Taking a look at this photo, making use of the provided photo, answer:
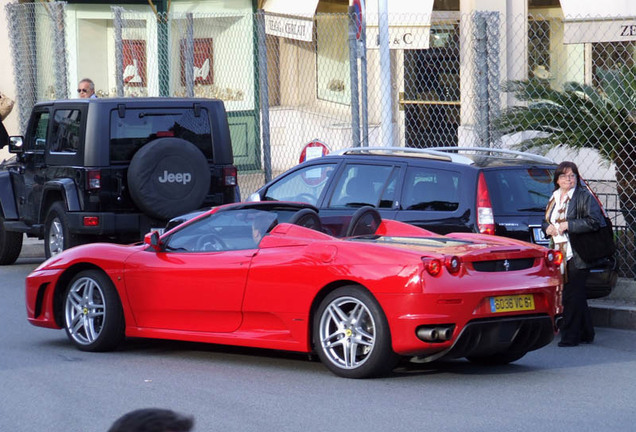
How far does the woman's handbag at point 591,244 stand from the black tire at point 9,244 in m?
7.89

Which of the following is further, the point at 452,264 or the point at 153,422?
the point at 452,264

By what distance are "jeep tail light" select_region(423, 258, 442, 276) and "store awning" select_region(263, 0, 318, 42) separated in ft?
42.8

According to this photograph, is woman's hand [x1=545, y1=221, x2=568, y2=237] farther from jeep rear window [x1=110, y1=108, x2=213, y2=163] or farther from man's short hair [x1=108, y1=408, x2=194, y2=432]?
man's short hair [x1=108, y1=408, x2=194, y2=432]

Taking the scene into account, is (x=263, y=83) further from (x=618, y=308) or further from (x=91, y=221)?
(x=618, y=308)

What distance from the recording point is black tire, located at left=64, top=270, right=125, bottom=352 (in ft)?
30.0

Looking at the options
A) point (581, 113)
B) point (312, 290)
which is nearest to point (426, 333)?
point (312, 290)

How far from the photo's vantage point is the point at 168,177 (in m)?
12.6

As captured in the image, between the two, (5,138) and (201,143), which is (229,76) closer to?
(5,138)

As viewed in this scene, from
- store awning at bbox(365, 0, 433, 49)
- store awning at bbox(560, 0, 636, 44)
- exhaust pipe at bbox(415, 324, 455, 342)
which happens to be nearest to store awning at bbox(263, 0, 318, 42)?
store awning at bbox(365, 0, 433, 49)

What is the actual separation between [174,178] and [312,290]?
476 cm

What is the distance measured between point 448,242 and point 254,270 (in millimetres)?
1438

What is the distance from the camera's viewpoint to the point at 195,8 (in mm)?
24641

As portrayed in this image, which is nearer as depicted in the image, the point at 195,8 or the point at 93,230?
the point at 93,230

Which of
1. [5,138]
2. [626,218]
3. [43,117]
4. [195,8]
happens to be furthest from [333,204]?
[195,8]
